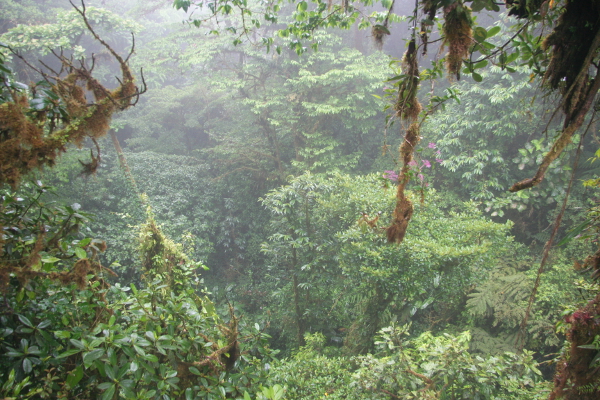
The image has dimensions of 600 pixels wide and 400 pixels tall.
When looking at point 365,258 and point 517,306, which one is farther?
point 517,306

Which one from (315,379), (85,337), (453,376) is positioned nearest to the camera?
(85,337)

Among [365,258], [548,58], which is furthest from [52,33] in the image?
[548,58]

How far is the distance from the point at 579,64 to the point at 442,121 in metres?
6.35

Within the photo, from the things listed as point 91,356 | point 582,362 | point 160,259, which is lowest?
point 160,259

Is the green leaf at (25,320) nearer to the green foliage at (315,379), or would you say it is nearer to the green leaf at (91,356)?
the green leaf at (91,356)

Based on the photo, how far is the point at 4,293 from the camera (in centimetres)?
130

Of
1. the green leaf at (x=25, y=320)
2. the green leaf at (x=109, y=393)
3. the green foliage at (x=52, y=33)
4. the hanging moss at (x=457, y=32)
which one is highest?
the hanging moss at (x=457, y=32)

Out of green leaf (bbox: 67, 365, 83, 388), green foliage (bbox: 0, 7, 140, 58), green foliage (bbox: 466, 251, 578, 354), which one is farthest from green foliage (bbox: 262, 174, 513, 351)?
green foliage (bbox: 0, 7, 140, 58)

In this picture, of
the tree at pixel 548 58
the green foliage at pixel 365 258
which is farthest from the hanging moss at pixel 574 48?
the green foliage at pixel 365 258

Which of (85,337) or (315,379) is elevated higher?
(85,337)

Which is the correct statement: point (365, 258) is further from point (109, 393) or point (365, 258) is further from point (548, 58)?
point (109, 393)

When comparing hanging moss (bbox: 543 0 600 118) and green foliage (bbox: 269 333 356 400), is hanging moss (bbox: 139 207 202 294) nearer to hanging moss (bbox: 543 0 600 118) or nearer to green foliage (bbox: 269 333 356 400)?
green foliage (bbox: 269 333 356 400)

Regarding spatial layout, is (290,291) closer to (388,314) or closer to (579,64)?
(388,314)

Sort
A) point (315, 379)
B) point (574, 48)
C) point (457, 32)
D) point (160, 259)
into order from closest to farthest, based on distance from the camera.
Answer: point (574, 48)
point (457, 32)
point (160, 259)
point (315, 379)
